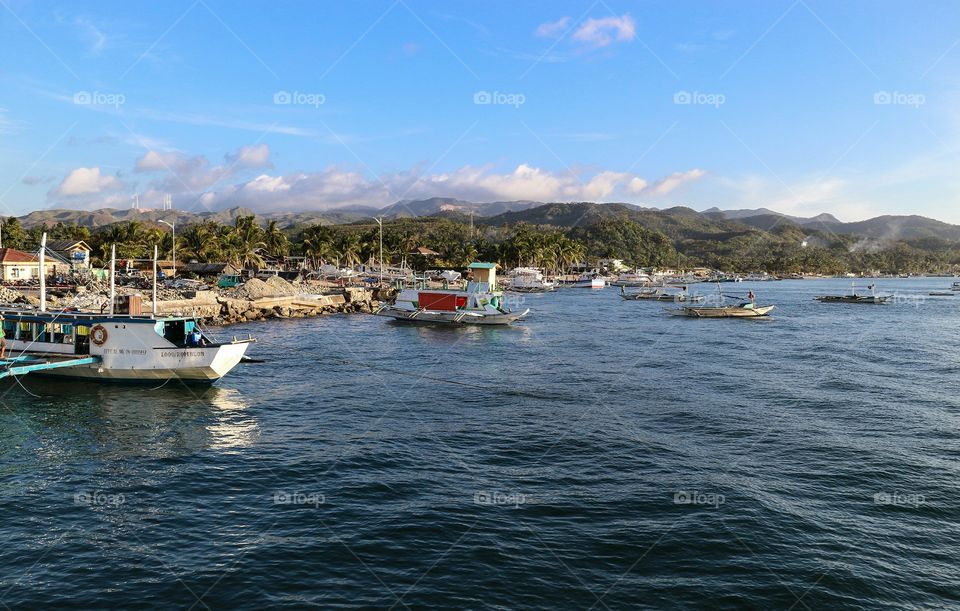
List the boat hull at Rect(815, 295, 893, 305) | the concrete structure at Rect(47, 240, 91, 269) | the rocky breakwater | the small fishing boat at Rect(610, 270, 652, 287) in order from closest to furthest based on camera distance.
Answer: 1. the rocky breakwater
2. the concrete structure at Rect(47, 240, 91, 269)
3. the boat hull at Rect(815, 295, 893, 305)
4. the small fishing boat at Rect(610, 270, 652, 287)

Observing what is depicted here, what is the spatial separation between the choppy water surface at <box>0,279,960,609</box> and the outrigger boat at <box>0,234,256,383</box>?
1.19m

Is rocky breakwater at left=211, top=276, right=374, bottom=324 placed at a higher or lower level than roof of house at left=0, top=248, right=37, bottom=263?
lower

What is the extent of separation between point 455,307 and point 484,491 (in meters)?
52.2

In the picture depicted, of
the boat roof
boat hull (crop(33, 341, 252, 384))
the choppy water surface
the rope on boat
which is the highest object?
the boat roof

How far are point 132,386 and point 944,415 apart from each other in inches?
1550

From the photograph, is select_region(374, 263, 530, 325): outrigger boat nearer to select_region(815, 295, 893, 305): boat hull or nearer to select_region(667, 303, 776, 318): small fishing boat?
select_region(667, 303, 776, 318): small fishing boat

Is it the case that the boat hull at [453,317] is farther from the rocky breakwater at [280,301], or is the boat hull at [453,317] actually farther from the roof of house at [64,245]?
the roof of house at [64,245]

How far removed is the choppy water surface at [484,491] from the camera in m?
13.7

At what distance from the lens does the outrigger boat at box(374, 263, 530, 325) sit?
227ft

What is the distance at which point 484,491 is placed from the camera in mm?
18812

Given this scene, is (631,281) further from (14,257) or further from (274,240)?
(14,257)

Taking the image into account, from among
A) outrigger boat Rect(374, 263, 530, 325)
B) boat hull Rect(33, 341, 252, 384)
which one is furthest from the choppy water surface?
outrigger boat Rect(374, 263, 530, 325)

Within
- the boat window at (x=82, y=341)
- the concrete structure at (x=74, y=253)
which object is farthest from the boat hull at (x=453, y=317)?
the concrete structure at (x=74, y=253)

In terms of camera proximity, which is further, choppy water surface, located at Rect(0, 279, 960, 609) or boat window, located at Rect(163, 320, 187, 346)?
boat window, located at Rect(163, 320, 187, 346)
